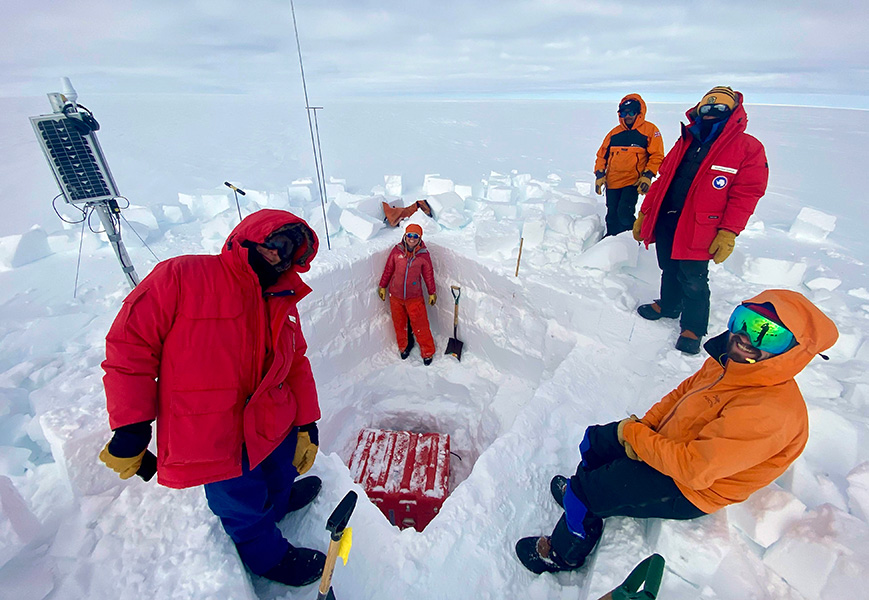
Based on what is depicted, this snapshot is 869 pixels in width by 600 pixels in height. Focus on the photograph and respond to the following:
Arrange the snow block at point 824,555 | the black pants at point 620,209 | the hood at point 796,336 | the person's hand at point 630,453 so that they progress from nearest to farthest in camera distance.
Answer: the hood at point 796,336 → the snow block at point 824,555 → the person's hand at point 630,453 → the black pants at point 620,209

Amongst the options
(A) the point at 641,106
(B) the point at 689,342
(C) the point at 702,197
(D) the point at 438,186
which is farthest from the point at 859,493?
(D) the point at 438,186

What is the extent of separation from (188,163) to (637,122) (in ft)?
47.8

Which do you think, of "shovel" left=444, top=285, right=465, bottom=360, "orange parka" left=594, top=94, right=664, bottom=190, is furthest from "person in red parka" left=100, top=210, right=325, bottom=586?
"orange parka" left=594, top=94, right=664, bottom=190

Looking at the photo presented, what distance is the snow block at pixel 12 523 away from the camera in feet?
4.83

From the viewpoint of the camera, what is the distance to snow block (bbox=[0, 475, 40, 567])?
1.47 meters

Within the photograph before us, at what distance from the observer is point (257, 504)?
1.61 meters

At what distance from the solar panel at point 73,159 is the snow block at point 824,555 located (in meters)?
Result: 4.33

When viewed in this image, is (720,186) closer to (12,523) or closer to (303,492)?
(303,492)

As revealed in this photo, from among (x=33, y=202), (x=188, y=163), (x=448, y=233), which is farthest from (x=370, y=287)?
(x=188, y=163)

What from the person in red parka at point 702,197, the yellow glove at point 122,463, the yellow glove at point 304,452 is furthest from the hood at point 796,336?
the yellow glove at point 122,463

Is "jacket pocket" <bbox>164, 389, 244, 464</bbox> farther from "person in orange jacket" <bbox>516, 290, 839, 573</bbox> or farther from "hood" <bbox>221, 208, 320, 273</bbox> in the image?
"person in orange jacket" <bbox>516, 290, 839, 573</bbox>

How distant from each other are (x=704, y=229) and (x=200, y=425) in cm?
306

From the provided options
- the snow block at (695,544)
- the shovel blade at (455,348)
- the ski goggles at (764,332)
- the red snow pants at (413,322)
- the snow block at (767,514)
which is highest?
the ski goggles at (764,332)

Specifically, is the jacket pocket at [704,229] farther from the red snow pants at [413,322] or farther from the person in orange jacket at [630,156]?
the red snow pants at [413,322]
